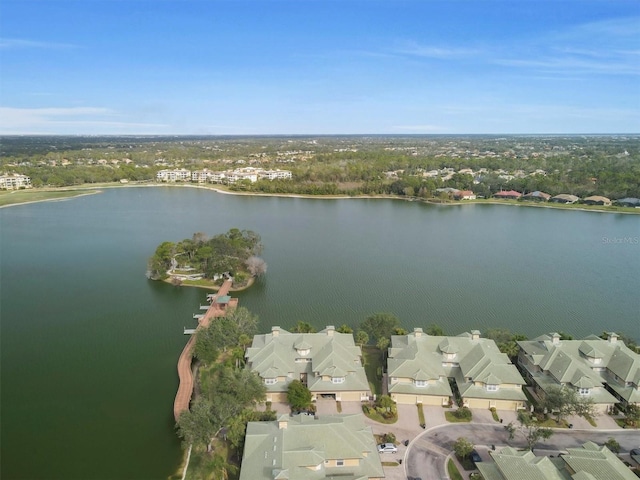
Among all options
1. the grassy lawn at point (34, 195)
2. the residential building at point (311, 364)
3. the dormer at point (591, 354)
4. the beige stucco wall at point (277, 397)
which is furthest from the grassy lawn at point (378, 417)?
the grassy lawn at point (34, 195)

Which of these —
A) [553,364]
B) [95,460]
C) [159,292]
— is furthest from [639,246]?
[95,460]

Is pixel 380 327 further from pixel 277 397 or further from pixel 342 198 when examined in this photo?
pixel 342 198

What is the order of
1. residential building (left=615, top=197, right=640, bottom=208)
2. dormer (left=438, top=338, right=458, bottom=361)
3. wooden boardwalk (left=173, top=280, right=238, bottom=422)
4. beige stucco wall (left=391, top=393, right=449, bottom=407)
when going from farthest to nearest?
residential building (left=615, top=197, right=640, bottom=208)
dormer (left=438, top=338, right=458, bottom=361)
beige stucco wall (left=391, top=393, right=449, bottom=407)
wooden boardwalk (left=173, top=280, right=238, bottom=422)

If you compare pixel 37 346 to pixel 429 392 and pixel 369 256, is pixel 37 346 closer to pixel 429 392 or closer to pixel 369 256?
pixel 429 392

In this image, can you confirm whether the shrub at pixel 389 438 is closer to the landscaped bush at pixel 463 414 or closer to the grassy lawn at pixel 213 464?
the landscaped bush at pixel 463 414

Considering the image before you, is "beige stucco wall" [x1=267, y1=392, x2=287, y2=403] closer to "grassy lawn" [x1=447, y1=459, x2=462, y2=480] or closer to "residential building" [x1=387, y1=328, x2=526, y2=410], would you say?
"residential building" [x1=387, y1=328, x2=526, y2=410]

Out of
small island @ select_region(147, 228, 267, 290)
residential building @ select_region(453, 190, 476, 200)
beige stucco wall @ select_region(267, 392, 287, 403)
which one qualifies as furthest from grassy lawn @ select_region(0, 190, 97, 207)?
beige stucco wall @ select_region(267, 392, 287, 403)
